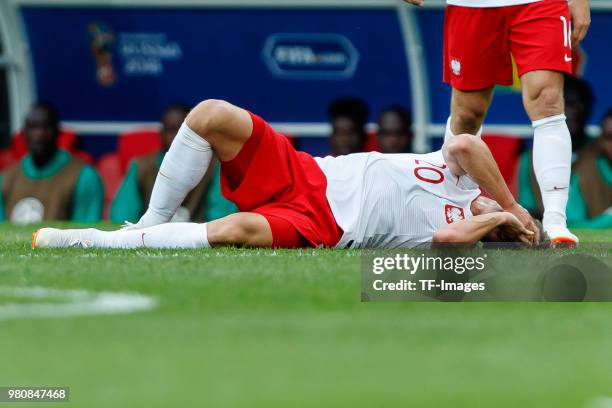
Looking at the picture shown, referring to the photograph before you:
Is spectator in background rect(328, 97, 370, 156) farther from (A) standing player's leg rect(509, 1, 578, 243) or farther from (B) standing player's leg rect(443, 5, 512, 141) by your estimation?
(A) standing player's leg rect(509, 1, 578, 243)

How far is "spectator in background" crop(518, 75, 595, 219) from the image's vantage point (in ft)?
33.1

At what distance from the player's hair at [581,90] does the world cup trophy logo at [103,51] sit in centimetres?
394

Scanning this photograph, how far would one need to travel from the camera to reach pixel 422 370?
3.39 m

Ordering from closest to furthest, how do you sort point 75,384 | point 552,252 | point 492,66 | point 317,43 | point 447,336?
1. point 75,384
2. point 447,336
3. point 552,252
4. point 492,66
5. point 317,43

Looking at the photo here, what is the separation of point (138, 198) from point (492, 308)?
634 cm

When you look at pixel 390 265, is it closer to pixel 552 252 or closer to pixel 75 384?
pixel 552 252

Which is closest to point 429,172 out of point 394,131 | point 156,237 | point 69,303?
point 156,237

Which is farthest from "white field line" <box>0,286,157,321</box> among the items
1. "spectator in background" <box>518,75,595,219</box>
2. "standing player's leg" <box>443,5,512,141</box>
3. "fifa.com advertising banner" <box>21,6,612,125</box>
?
"fifa.com advertising banner" <box>21,6,612,125</box>

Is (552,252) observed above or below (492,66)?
below

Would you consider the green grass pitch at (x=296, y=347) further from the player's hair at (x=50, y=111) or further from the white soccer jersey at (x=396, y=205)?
the player's hair at (x=50, y=111)

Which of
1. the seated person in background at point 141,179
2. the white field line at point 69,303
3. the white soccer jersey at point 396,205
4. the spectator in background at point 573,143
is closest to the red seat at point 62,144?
the seated person in background at point 141,179

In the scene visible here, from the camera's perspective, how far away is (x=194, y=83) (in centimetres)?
1195

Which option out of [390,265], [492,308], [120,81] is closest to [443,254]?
[390,265]

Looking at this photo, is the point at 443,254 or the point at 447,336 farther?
the point at 443,254
